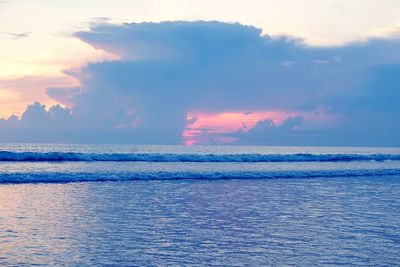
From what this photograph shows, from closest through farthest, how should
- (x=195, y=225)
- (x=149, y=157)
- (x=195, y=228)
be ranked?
(x=195, y=228), (x=195, y=225), (x=149, y=157)

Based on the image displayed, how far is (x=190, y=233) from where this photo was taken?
31.1 ft

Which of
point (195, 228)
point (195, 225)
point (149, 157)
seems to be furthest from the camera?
point (149, 157)

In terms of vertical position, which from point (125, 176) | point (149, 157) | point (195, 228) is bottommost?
point (195, 228)

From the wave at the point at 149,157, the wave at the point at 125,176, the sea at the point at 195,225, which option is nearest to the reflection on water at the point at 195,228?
the sea at the point at 195,225

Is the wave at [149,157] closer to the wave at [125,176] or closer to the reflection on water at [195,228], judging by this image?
the wave at [125,176]

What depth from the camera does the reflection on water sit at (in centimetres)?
767

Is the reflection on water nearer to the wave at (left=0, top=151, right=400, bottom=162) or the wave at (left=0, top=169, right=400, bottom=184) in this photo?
the wave at (left=0, top=169, right=400, bottom=184)

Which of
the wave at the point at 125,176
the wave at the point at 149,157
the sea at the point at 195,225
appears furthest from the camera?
the wave at the point at 149,157

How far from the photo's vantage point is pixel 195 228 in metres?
10.0

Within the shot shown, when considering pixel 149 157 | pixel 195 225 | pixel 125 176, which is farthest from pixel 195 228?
pixel 149 157

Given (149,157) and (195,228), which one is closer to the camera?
(195,228)

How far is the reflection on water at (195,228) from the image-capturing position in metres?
7.67

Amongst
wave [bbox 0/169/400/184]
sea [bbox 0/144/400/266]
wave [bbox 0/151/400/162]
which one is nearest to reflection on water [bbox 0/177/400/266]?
sea [bbox 0/144/400/266]

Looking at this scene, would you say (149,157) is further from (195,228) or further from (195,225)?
(195,228)
